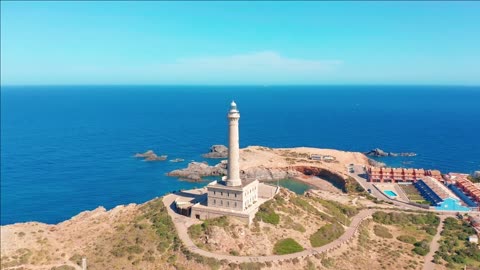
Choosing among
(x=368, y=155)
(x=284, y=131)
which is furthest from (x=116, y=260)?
(x=284, y=131)

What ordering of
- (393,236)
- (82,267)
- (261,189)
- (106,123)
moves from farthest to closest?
(106,123), (261,189), (393,236), (82,267)

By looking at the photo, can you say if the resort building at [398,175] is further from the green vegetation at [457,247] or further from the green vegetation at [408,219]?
the green vegetation at [457,247]

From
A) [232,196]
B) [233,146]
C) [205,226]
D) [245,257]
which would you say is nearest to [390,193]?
[232,196]

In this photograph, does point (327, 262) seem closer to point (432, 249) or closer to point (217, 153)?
point (432, 249)

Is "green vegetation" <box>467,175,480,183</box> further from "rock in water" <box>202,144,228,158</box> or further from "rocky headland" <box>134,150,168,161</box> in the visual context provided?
"rocky headland" <box>134,150,168,161</box>

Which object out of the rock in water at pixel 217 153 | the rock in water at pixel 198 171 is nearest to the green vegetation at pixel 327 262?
the rock in water at pixel 198 171

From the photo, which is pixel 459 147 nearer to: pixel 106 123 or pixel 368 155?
pixel 368 155

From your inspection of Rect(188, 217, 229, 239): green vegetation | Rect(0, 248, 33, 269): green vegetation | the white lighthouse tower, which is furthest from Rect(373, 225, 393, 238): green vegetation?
Rect(0, 248, 33, 269): green vegetation
